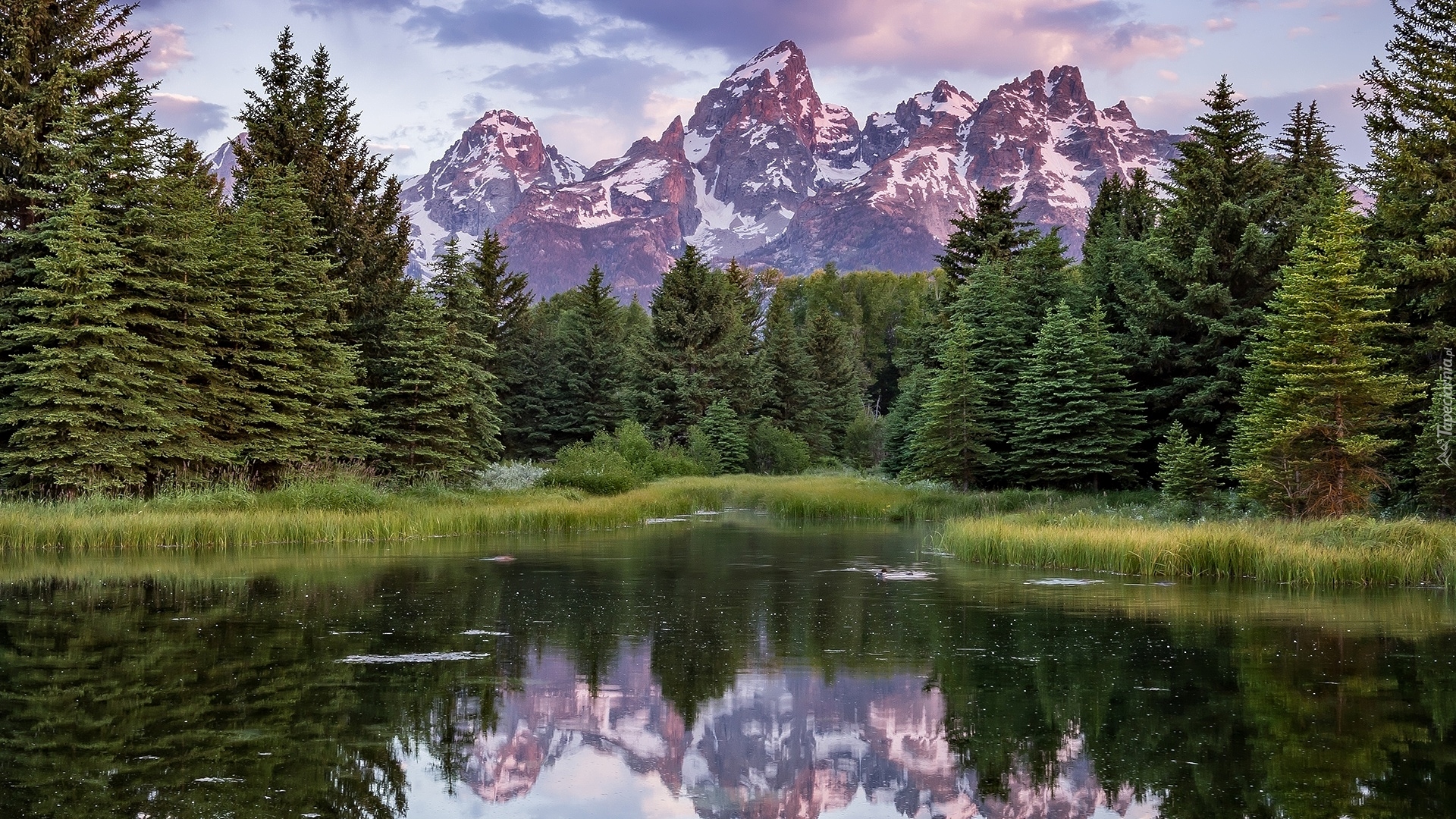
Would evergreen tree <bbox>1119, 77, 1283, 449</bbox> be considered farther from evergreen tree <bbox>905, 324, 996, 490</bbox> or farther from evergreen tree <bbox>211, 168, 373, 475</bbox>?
evergreen tree <bbox>211, 168, 373, 475</bbox>

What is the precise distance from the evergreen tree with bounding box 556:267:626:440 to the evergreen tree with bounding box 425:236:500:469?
26.9m

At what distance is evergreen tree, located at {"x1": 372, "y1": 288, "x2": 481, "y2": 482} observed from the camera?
3922cm

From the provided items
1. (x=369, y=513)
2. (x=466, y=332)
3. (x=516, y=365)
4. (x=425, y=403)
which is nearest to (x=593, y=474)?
(x=425, y=403)

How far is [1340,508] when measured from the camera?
26328mm

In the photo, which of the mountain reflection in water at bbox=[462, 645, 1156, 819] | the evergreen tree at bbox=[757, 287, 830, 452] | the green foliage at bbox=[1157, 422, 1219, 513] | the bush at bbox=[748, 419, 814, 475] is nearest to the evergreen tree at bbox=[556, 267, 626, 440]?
the bush at bbox=[748, 419, 814, 475]

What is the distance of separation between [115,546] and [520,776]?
1970 centimetres

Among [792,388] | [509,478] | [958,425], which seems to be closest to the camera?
[958,425]

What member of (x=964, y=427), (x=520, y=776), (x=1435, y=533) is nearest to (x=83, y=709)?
(x=520, y=776)

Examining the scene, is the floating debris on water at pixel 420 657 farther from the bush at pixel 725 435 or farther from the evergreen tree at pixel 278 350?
the bush at pixel 725 435

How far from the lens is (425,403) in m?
39.8

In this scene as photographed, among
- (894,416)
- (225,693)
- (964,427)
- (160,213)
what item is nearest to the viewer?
(225,693)

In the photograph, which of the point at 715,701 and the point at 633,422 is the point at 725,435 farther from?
the point at 715,701

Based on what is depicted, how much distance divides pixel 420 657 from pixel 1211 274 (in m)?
33.2

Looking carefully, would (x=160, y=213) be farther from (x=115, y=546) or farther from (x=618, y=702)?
(x=618, y=702)
